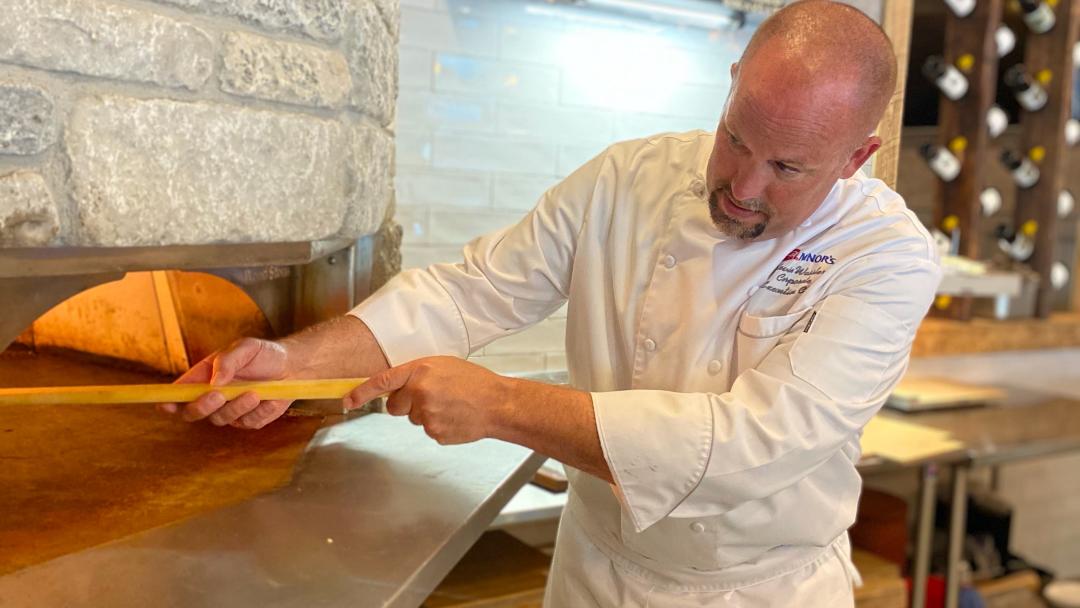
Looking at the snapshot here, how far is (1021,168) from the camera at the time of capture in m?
3.64

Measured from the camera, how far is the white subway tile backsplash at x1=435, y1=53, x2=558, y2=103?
1.90 metres

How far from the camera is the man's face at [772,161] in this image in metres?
1.14

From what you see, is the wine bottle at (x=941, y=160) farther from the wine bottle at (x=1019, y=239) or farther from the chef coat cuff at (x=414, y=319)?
the chef coat cuff at (x=414, y=319)

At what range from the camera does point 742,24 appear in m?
2.02

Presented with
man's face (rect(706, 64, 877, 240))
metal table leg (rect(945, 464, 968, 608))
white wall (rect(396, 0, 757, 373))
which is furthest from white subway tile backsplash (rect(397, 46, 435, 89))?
metal table leg (rect(945, 464, 968, 608))

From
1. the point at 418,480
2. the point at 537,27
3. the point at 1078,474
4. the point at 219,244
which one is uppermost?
the point at 537,27

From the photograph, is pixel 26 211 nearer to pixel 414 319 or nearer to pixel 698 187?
pixel 414 319

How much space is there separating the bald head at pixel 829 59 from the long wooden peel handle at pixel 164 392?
25.0 inches

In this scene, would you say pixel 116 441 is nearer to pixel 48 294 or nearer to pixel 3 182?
pixel 48 294

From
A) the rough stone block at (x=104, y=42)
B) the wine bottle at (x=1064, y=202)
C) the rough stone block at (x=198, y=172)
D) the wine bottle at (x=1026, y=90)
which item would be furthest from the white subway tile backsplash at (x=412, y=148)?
the wine bottle at (x=1064, y=202)

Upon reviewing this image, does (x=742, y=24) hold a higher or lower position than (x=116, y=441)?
higher

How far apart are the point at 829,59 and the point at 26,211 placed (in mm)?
915

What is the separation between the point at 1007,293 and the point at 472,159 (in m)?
2.38

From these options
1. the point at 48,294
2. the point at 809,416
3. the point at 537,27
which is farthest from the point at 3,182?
the point at 537,27
